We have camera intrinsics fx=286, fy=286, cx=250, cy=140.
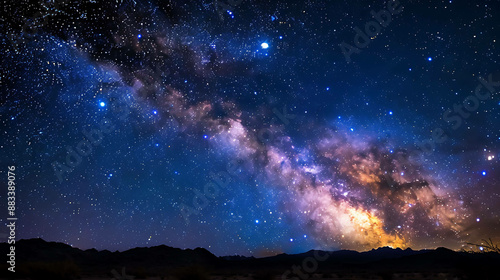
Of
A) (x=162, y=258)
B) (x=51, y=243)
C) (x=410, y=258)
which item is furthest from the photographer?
(x=51, y=243)

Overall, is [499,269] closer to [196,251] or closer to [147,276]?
[147,276]

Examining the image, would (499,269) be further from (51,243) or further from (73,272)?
(51,243)

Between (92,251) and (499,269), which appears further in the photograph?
(92,251)

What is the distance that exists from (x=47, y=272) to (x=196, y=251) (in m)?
29.6

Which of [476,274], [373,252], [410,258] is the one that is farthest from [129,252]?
[373,252]

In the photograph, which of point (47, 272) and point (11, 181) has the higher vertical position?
point (11, 181)

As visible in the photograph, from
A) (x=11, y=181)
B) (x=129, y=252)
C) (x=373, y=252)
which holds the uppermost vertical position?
(x=11, y=181)

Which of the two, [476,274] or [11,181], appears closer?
[476,274]

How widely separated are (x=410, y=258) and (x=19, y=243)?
42.7 metres

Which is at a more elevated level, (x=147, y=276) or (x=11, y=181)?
(x=11, y=181)

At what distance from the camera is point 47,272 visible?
35.6 feet

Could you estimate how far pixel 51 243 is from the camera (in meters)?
37.7

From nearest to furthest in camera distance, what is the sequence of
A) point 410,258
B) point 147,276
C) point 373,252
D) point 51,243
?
point 147,276 → point 410,258 → point 51,243 → point 373,252

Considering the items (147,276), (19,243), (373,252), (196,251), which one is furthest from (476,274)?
(373,252)
